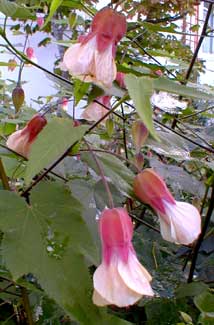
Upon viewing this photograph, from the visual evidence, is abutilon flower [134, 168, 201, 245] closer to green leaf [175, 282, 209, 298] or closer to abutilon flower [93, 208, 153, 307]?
abutilon flower [93, 208, 153, 307]

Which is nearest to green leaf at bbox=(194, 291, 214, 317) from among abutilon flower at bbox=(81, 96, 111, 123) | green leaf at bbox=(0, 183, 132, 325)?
green leaf at bbox=(0, 183, 132, 325)

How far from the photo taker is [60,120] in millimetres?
425

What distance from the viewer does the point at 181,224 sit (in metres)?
0.46

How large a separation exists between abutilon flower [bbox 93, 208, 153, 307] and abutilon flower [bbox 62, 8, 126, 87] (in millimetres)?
126

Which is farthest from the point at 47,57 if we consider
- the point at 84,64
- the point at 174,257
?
the point at 84,64

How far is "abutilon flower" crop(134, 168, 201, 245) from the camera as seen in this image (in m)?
0.45

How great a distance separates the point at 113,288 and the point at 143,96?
0.16 m

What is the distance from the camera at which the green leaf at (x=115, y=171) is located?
0.52 m

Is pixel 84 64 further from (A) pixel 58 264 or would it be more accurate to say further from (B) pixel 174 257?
(B) pixel 174 257

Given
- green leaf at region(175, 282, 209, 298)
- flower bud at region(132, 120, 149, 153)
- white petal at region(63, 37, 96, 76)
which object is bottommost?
green leaf at region(175, 282, 209, 298)

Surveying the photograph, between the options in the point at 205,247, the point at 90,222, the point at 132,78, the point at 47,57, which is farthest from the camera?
the point at 47,57

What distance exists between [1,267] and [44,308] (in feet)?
0.24

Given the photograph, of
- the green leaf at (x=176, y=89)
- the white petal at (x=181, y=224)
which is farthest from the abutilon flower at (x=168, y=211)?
the green leaf at (x=176, y=89)

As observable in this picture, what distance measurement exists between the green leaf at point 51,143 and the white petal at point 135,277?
0.36ft
